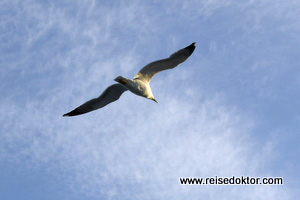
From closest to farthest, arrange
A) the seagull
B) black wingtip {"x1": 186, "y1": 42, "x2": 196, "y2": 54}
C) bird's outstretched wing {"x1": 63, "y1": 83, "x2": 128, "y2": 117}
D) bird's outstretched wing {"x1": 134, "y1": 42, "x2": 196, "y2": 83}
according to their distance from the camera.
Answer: the seagull → bird's outstretched wing {"x1": 134, "y1": 42, "x2": 196, "y2": 83} → bird's outstretched wing {"x1": 63, "y1": 83, "x2": 128, "y2": 117} → black wingtip {"x1": 186, "y1": 42, "x2": 196, "y2": 54}

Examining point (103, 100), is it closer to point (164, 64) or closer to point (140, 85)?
point (140, 85)

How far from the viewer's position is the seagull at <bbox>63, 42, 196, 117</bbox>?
30.6 meters

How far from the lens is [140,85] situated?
1201 inches

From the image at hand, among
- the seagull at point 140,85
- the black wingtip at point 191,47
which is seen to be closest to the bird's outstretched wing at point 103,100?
the seagull at point 140,85

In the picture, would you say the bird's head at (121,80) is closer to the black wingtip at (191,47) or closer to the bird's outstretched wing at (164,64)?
the bird's outstretched wing at (164,64)

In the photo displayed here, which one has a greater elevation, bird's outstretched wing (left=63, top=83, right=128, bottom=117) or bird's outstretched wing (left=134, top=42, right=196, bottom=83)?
bird's outstretched wing (left=134, top=42, right=196, bottom=83)

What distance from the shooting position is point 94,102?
32062mm

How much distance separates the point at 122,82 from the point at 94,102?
3423 millimetres

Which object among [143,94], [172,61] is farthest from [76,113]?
[172,61]

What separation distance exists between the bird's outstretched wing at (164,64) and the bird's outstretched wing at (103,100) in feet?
4.82

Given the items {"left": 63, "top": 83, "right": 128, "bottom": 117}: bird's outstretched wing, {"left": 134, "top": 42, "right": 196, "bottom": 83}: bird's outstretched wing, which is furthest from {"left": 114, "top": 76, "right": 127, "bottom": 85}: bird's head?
{"left": 134, "top": 42, "right": 196, "bottom": 83}: bird's outstretched wing

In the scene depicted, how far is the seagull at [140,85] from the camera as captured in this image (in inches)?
1203

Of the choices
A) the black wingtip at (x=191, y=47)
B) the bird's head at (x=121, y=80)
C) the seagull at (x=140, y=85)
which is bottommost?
the bird's head at (x=121, y=80)

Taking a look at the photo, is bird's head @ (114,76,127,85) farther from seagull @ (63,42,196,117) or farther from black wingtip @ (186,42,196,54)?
black wingtip @ (186,42,196,54)
